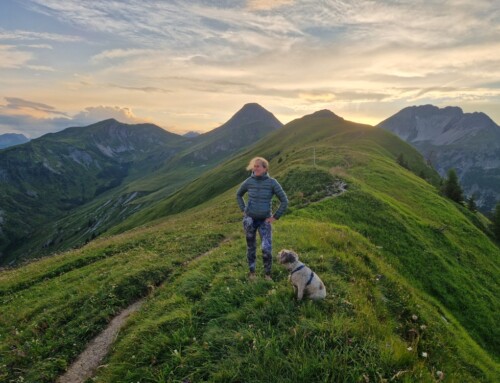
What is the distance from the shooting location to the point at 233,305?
34.8 feet

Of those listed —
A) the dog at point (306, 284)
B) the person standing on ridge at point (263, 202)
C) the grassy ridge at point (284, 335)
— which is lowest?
the grassy ridge at point (284, 335)

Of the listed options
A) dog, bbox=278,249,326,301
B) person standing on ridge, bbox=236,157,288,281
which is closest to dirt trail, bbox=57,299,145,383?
person standing on ridge, bbox=236,157,288,281

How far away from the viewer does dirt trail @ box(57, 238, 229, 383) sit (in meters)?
10.1

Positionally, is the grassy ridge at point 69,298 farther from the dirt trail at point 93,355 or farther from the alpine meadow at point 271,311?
the dirt trail at point 93,355

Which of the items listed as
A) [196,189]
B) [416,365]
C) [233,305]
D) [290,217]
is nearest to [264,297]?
[233,305]

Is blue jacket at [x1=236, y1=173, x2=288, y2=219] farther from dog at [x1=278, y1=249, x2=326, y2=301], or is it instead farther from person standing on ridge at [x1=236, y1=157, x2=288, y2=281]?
dog at [x1=278, y1=249, x2=326, y2=301]

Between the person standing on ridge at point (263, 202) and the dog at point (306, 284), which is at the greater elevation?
the person standing on ridge at point (263, 202)

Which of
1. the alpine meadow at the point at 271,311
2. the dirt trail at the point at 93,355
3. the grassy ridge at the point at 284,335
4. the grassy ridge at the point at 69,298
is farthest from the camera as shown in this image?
the grassy ridge at the point at 69,298

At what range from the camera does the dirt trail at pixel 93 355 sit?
10070mm

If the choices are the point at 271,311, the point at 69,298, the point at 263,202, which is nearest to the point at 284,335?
the point at 271,311

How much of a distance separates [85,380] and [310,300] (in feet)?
22.7

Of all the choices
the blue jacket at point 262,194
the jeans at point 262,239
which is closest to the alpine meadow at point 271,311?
the jeans at point 262,239

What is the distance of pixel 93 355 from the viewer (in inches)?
436

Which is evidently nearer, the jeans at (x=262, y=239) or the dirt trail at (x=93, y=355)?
the dirt trail at (x=93, y=355)
